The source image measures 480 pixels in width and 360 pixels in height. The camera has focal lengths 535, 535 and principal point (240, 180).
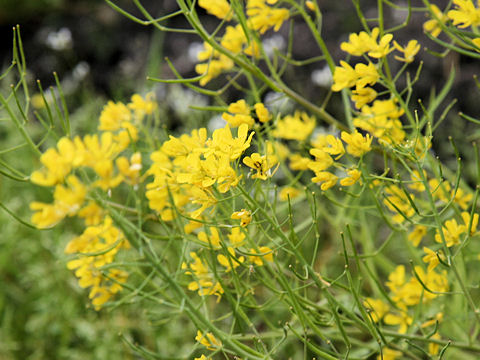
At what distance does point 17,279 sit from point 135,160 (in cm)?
130

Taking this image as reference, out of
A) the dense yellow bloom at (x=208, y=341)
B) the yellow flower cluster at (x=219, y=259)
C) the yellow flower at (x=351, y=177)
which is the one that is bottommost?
the dense yellow bloom at (x=208, y=341)

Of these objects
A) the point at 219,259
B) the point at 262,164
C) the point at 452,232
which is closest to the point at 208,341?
the point at 219,259

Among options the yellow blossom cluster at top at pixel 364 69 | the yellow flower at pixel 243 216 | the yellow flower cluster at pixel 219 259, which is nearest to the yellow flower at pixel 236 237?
the yellow flower cluster at pixel 219 259

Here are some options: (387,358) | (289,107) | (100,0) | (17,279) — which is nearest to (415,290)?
(387,358)

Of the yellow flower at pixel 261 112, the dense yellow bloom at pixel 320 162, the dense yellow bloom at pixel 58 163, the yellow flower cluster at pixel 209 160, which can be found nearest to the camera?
the dense yellow bloom at pixel 58 163

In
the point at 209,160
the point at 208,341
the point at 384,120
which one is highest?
the point at 209,160

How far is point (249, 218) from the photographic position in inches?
23.9

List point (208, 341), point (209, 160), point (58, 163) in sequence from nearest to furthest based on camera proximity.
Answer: point (58, 163) → point (209, 160) → point (208, 341)

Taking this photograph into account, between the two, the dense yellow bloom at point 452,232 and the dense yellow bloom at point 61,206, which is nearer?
the dense yellow bloom at point 61,206

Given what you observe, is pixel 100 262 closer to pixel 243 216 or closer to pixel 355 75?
pixel 243 216

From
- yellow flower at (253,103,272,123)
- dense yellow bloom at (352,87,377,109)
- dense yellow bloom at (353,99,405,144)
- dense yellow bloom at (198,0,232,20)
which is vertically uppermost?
dense yellow bloom at (198,0,232,20)

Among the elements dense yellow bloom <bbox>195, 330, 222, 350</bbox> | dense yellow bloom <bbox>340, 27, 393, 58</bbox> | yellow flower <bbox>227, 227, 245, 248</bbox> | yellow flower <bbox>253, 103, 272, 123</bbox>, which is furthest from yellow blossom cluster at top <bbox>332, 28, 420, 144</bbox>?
dense yellow bloom <bbox>195, 330, 222, 350</bbox>

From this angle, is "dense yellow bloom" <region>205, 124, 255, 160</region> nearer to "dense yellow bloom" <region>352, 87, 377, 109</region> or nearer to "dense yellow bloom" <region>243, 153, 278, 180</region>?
"dense yellow bloom" <region>243, 153, 278, 180</region>

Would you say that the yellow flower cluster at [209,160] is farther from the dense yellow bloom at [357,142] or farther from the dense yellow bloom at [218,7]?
the dense yellow bloom at [218,7]
